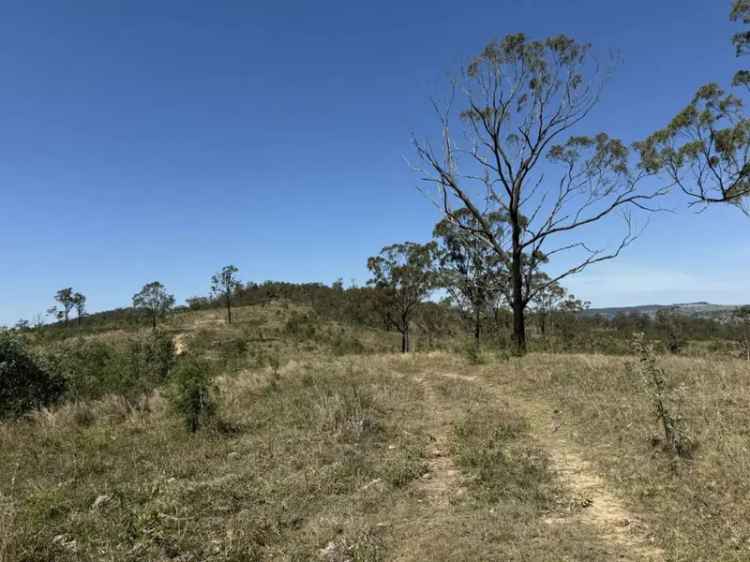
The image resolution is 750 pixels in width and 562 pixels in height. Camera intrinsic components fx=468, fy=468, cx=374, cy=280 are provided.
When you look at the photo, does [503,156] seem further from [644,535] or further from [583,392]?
[644,535]

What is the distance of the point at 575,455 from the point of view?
20.6ft

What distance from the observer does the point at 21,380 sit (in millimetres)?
11375

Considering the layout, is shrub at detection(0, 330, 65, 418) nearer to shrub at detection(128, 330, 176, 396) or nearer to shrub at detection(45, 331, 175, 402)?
shrub at detection(45, 331, 175, 402)

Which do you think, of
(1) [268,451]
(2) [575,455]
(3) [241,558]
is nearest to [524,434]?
(2) [575,455]

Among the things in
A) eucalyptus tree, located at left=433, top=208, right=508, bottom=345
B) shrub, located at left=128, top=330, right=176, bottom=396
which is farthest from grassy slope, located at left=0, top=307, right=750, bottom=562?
eucalyptus tree, located at left=433, top=208, right=508, bottom=345

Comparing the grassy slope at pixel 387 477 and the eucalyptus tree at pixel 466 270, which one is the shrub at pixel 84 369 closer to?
the grassy slope at pixel 387 477

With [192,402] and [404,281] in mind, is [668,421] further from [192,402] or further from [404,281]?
[404,281]

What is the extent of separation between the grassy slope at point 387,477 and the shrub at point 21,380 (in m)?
1.79

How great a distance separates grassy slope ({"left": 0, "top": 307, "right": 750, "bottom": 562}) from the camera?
408 cm

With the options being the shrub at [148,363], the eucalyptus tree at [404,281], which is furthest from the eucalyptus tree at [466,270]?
the shrub at [148,363]

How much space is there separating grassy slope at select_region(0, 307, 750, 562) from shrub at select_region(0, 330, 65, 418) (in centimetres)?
179

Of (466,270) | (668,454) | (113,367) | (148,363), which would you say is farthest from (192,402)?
(466,270)

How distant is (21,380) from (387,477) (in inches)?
409

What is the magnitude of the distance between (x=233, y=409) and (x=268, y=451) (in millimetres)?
4047
